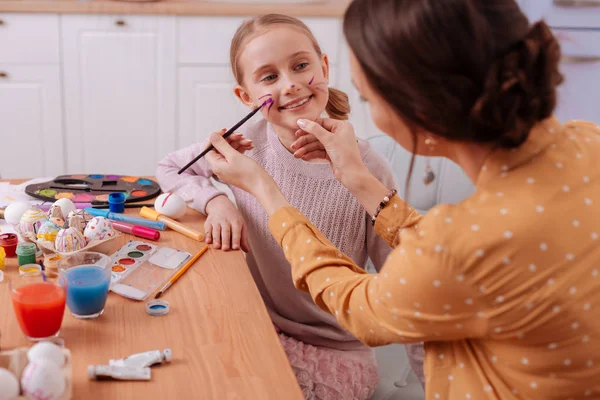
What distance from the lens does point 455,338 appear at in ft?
2.53

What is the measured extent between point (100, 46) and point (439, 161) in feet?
5.72

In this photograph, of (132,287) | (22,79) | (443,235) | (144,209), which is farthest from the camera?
(22,79)

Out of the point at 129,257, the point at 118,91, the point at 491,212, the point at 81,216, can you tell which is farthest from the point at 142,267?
the point at 118,91

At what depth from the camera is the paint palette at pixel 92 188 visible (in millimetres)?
1335

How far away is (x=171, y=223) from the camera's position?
1.23m

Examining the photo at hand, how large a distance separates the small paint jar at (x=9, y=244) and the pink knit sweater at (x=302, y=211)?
1.24 feet

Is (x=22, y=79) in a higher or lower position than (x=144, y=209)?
lower

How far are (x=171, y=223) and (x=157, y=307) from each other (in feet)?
1.12

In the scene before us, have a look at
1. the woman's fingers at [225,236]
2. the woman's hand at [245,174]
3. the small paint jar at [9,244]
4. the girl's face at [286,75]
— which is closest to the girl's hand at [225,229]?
the woman's fingers at [225,236]

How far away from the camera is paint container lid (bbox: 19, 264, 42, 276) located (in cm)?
99

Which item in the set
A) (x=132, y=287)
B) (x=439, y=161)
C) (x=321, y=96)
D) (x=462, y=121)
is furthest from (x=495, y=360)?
(x=439, y=161)

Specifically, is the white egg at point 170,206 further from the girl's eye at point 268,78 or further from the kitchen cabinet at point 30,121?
the kitchen cabinet at point 30,121

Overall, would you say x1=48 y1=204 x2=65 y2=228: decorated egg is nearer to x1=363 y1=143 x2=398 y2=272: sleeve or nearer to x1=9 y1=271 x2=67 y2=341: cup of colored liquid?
x1=9 y1=271 x2=67 y2=341: cup of colored liquid

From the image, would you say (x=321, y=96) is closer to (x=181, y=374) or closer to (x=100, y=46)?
(x=181, y=374)
